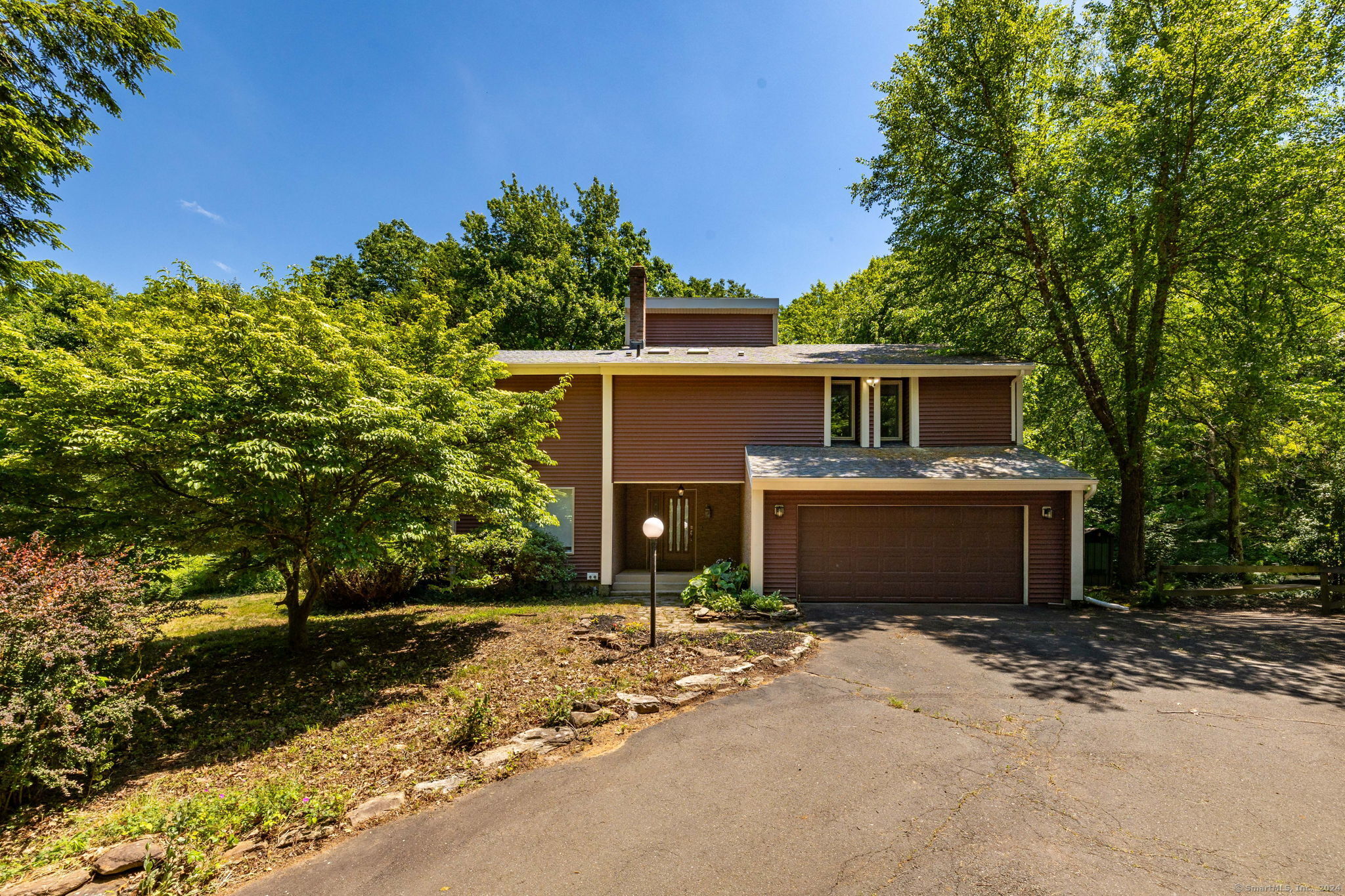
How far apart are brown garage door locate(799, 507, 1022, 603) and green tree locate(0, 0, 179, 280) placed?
13339 millimetres

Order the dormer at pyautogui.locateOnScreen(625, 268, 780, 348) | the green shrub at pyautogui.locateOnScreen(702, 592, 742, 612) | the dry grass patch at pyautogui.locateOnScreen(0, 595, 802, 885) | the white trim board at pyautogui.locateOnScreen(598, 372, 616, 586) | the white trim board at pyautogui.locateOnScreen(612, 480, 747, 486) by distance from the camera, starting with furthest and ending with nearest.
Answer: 1. the dormer at pyautogui.locateOnScreen(625, 268, 780, 348)
2. the white trim board at pyautogui.locateOnScreen(612, 480, 747, 486)
3. the white trim board at pyautogui.locateOnScreen(598, 372, 616, 586)
4. the green shrub at pyautogui.locateOnScreen(702, 592, 742, 612)
5. the dry grass patch at pyautogui.locateOnScreen(0, 595, 802, 885)

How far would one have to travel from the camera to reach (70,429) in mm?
5266

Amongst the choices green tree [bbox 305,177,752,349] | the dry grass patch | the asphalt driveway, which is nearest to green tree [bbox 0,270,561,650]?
the dry grass patch

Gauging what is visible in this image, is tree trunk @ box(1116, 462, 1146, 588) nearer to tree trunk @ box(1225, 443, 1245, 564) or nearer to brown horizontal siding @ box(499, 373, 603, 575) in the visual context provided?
tree trunk @ box(1225, 443, 1245, 564)

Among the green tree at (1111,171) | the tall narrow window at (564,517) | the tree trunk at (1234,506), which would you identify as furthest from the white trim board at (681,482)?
the tree trunk at (1234,506)

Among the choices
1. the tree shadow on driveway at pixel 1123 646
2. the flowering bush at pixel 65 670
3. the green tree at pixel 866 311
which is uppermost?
the green tree at pixel 866 311

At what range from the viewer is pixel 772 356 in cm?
1203

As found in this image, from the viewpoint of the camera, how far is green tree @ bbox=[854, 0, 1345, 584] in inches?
362

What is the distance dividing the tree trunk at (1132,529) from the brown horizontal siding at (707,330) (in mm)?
9229

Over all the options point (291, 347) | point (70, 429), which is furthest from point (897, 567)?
point (70, 429)

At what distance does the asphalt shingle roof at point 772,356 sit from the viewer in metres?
11.1

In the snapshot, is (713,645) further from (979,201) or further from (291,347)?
(979,201)

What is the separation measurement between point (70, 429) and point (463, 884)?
20.8 ft

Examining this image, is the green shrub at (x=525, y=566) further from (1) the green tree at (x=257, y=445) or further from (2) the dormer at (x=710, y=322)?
(2) the dormer at (x=710, y=322)
